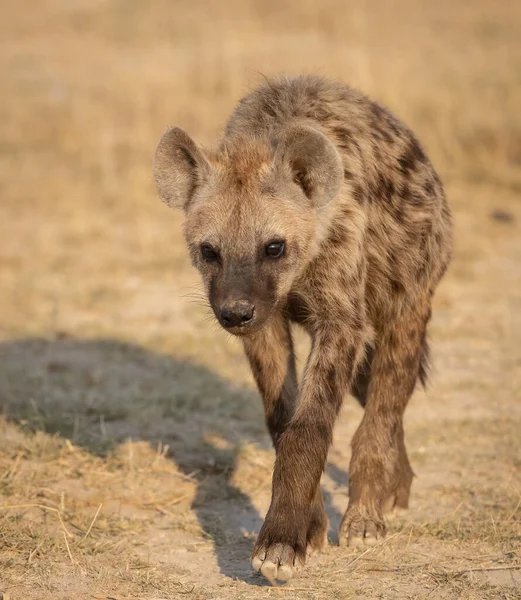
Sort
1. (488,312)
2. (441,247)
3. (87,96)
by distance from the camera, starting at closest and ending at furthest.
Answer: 1. (441,247)
2. (488,312)
3. (87,96)

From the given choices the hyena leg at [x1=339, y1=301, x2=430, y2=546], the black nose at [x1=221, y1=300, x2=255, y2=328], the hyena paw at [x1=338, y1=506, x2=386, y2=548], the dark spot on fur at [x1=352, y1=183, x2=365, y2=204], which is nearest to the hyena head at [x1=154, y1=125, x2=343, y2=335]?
the black nose at [x1=221, y1=300, x2=255, y2=328]

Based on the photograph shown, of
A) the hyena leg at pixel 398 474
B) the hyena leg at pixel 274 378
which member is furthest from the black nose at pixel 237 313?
the hyena leg at pixel 398 474

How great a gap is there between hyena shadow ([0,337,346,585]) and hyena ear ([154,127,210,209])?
4.14ft

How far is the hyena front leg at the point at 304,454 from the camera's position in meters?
3.23

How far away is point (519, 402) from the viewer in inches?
215

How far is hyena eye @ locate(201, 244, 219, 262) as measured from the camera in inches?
139

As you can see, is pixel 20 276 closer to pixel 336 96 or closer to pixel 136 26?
pixel 336 96

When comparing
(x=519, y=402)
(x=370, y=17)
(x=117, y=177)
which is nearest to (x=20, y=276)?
(x=117, y=177)

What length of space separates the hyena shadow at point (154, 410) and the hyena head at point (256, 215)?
96cm

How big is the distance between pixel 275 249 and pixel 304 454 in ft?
2.24

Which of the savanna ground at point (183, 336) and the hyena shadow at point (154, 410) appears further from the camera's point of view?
the hyena shadow at point (154, 410)

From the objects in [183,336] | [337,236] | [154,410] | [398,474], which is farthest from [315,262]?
[183,336]

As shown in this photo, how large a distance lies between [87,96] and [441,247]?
8.00 meters

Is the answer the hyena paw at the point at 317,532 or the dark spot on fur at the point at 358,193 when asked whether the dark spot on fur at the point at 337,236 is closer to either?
the dark spot on fur at the point at 358,193
